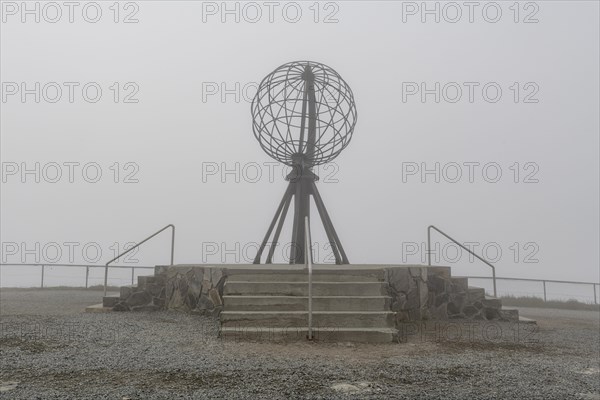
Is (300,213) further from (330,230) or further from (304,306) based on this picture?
(304,306)

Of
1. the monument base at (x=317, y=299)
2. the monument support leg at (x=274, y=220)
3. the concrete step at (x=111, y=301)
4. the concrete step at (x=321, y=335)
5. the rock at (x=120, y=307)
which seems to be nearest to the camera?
the concrete step at (x=321, y=335)

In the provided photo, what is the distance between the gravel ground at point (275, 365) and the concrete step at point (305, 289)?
2.19 feet

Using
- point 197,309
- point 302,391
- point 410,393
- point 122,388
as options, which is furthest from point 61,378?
point 197,309

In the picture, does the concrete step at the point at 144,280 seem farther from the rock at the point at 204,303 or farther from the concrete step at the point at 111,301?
the rock at the point at 204,303

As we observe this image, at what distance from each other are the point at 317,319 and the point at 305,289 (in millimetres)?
692

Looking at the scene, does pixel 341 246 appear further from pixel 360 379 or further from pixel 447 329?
pixel 360 379

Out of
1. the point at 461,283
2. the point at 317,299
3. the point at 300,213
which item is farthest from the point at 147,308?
the point at 461,283

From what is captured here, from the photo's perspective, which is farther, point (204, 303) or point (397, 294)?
point (204, 303)

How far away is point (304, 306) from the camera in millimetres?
6859

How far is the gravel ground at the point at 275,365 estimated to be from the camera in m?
3.81

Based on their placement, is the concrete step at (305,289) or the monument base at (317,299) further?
the concrete step at (305,289)

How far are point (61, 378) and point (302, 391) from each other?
2.03m

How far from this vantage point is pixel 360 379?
417cm

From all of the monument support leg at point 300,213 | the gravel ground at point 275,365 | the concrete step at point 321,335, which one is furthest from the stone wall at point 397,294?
the monument support leg at point 300,213
